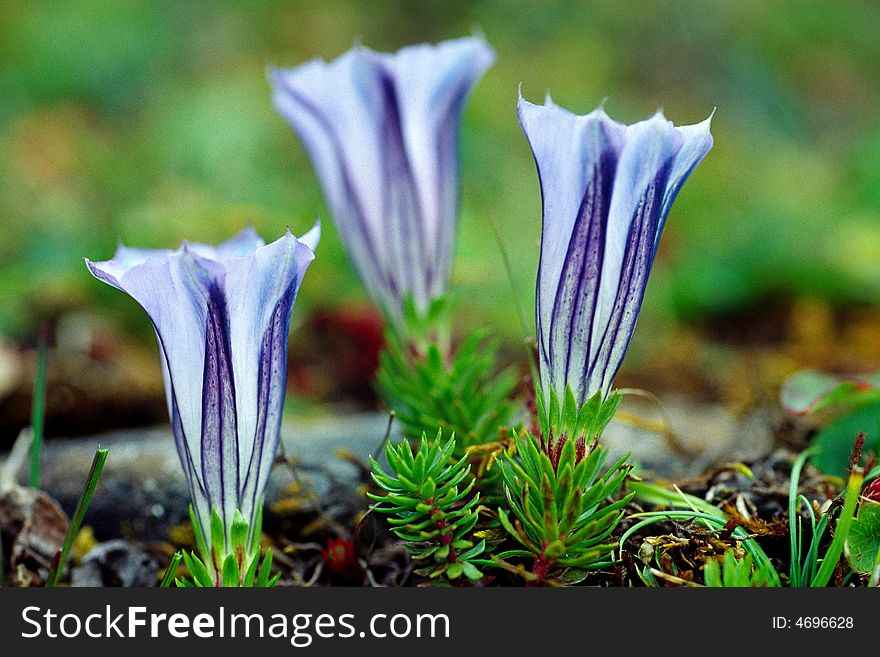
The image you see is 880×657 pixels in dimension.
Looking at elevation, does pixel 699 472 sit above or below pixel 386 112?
below

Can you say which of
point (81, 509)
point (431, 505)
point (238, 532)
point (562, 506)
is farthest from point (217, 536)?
point (562, 506)

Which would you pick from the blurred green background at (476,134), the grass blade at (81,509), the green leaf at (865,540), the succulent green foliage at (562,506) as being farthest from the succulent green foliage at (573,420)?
the blurred green background at (476,134)

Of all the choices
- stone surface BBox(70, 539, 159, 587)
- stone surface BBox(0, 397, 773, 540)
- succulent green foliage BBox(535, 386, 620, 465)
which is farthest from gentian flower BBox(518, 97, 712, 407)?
stone surface BBox(70, 539, 159, 587)

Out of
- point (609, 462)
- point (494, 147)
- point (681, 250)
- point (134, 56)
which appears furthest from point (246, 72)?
point (609, 462)

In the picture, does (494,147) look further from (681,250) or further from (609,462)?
(609,462)

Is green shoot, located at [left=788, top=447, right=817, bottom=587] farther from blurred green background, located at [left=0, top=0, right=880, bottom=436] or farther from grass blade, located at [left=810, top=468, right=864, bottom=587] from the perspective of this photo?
blurred green background, located at [left=0, top=0, right=880, bottom=436]

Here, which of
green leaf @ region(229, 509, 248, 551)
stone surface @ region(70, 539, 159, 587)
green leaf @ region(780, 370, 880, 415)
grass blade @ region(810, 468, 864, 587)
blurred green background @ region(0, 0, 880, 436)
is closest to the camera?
grass blade @ region(810, 468, 864, 587)

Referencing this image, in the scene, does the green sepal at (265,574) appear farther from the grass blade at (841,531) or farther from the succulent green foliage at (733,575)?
the grass blade at (841,531)
